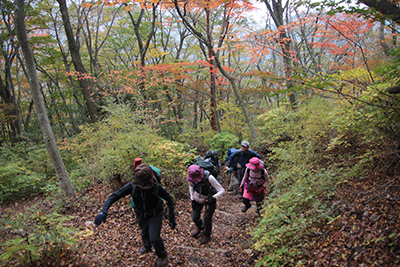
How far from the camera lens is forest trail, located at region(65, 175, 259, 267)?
3.92 metres

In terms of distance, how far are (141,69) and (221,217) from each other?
9.10 meters

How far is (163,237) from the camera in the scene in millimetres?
4859

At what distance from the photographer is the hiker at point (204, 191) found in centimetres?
436

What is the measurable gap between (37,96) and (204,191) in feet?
17.4

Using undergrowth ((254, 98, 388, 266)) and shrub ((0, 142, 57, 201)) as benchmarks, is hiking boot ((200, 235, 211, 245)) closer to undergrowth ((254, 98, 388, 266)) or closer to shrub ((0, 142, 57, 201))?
undergrowth ((254, 98, 388, 266))

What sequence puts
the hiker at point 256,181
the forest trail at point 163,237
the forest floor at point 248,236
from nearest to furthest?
the forest floor at point 248,236 < the forest trail at point 163,237 < the hiker at point 256,181

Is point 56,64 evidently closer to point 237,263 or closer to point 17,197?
point 17,197

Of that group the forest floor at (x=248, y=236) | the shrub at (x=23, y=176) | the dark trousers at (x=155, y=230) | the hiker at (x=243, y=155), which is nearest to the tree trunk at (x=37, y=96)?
the forest floor at (x=248, y=236)

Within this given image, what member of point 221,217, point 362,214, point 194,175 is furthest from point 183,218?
point 362,214

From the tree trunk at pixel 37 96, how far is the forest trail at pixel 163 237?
87 cm

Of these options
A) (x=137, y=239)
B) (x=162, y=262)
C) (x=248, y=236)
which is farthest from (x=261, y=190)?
(x=137, y=239)

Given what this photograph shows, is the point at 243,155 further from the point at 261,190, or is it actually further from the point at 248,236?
the point at 248,236

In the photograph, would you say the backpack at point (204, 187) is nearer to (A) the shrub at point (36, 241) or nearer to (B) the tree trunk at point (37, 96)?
(A) the shrub at point (36, 241)

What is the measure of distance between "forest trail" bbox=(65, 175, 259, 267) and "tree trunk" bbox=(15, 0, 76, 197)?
0.87 meters
